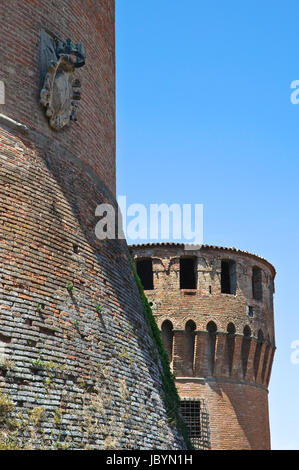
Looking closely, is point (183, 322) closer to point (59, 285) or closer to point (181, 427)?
point (181, 427)

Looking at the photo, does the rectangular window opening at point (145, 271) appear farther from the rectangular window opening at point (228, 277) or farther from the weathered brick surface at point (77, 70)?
the weathered brick surface at point (77, 70)

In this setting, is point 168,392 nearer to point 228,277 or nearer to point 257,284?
point 228,277

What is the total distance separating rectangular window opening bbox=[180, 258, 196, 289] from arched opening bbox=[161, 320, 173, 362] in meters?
2.27

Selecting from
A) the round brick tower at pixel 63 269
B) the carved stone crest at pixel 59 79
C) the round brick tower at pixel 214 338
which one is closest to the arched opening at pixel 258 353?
the round brick tower at pixel 214 338

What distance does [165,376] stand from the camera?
1085cm

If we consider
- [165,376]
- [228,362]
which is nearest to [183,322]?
[228,362]

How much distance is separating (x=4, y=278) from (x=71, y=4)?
199 inches

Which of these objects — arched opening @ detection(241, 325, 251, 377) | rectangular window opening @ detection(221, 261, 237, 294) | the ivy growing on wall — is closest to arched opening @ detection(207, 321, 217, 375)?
arched opening @ detection(241, 325, 251, 377)

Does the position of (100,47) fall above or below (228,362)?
above

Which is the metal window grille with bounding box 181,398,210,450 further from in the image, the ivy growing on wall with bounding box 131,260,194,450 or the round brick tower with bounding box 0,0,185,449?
the round brick tower with bounding box 0,0,185,449

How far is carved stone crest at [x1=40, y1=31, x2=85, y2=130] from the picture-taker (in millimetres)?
9469

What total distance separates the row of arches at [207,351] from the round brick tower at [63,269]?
10505 mm

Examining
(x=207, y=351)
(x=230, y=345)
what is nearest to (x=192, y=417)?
(x=207, y=351)
